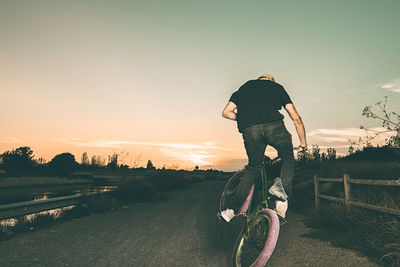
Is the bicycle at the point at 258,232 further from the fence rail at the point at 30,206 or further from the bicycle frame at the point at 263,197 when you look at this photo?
the fence rail at the point at 30,206

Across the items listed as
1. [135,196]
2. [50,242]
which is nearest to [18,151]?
[135,196]

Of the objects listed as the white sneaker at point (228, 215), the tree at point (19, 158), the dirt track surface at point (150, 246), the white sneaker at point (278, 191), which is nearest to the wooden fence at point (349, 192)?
the dirt track surface at point (150, 246)

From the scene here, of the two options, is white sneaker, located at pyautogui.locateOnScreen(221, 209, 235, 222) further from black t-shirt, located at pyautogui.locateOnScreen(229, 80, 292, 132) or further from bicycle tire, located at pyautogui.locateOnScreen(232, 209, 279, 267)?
black t-shirt, located at pyautogui.locateOnScreen(229, 80, 292, 132)

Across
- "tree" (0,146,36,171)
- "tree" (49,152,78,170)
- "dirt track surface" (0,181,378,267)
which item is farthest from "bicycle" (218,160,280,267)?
"tree" (49,152,78,170)

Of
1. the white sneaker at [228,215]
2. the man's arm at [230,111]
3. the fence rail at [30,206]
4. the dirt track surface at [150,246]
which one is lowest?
the dirt track surface at [150,246]

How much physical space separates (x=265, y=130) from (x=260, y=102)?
37cm

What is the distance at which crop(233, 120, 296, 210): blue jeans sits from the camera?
287 centimetres

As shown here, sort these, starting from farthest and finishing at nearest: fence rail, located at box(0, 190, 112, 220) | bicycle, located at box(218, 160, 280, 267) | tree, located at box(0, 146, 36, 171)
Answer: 1. tree, located at box(0, 146, 36, 171)
2. fence rail, located at box(0, 190, 112, 220)
3. bicycle, located at box(218, 160, 280, 267)

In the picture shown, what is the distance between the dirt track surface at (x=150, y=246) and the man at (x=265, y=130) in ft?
3.67

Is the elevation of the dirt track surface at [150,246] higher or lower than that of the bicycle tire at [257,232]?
lower

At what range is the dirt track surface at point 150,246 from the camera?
335 centimetres

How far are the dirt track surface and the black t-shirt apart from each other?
2.01 meters

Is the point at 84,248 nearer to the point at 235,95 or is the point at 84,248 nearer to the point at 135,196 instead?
the point at 235,95

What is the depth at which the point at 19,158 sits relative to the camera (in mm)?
70688
